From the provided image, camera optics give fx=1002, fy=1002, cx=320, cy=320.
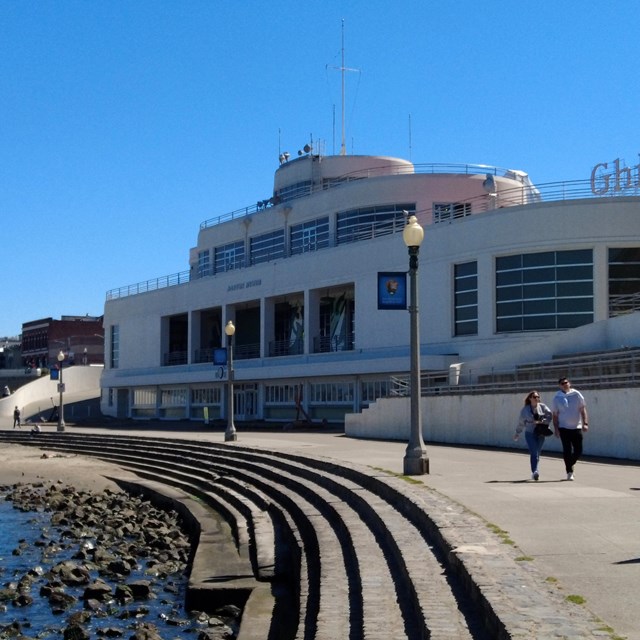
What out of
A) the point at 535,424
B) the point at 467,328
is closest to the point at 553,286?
the point at 467,328

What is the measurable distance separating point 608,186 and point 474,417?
14923 millimetres

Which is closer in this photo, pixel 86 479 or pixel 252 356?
pixel 86 479

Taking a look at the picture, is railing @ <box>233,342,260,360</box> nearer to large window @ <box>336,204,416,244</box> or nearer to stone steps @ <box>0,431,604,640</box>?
large window @ <box>336,204,416,244</box>

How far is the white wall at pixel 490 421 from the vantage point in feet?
67.3

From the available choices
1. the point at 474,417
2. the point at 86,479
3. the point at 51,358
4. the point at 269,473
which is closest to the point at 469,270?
the point at 474,417

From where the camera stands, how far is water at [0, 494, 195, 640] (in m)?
11.8

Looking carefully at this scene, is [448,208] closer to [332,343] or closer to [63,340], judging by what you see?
[332,343]

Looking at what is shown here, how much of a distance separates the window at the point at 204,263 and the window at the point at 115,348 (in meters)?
8.79

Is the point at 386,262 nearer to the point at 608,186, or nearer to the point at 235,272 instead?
the point at 608,186

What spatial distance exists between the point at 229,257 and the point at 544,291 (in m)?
27.4

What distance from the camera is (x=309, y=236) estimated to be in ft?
179

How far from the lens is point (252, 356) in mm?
57219

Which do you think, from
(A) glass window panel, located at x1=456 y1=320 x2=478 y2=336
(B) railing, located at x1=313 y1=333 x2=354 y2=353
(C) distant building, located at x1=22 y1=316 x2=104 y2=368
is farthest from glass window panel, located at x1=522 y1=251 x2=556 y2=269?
(C) distant building, located at x1=22 y1=316 x2=104 y2=368

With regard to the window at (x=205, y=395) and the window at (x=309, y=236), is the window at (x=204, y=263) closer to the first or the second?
the window at (x=205, y=395)
